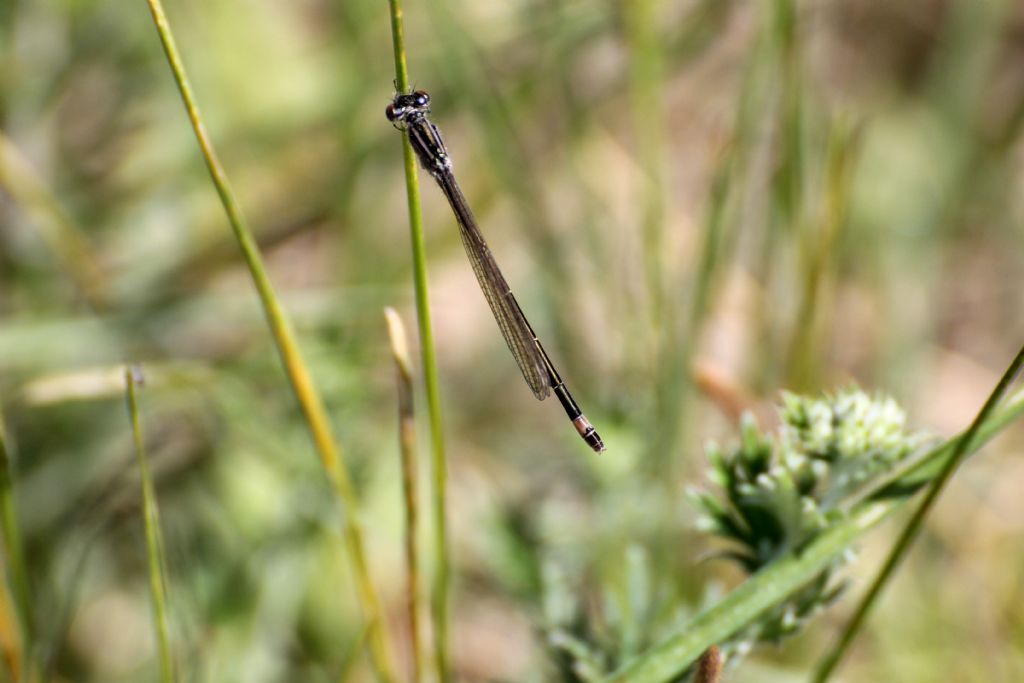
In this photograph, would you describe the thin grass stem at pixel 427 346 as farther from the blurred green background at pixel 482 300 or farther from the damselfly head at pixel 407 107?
the damselfly head at pixel 407 107

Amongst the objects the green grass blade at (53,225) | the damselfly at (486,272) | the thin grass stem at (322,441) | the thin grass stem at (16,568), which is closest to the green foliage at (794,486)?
the thin grass stem at (322,441)

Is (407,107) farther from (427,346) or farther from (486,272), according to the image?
(427,346)

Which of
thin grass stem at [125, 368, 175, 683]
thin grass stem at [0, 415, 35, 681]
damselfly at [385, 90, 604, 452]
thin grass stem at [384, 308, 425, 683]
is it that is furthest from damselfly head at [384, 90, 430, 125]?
thin grass stem at [0, 415, 35, 681]

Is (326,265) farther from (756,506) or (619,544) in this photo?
(756,506)

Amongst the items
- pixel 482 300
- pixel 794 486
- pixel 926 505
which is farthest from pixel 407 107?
pixel 482 300

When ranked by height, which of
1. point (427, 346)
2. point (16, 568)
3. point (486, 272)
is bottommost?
point (427, 346)

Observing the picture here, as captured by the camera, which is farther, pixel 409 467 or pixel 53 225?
pixel 53 225

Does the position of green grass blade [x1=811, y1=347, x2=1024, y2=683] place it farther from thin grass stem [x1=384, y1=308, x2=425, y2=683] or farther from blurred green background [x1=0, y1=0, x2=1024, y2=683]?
thin grass stem [x1=384, y1=308, x2=425, y2=683]
